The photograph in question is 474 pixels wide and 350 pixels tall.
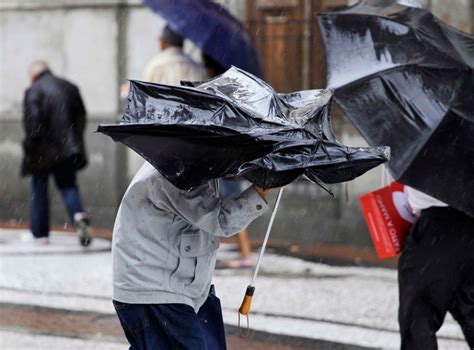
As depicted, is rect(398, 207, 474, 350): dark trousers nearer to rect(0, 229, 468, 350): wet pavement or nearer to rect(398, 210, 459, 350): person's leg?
rect(398, 210, 459, 350): person's leg

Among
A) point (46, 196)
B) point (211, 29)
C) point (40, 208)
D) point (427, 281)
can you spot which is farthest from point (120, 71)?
point (427, 281)

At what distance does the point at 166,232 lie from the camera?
12.1ft

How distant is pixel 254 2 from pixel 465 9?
251cm

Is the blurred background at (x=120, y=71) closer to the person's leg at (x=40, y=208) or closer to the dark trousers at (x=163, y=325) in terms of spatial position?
the person's leg at (x=40, y=208)

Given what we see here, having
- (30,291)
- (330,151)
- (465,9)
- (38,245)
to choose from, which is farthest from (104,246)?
(330,151)

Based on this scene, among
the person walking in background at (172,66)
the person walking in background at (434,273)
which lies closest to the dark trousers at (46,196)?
the person walking in background at (172,66)

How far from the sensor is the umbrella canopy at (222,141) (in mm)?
3352

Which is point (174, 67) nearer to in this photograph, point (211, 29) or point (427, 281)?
point (211, 29)

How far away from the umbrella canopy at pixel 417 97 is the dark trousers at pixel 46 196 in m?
5.84

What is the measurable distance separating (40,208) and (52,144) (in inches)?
29.0

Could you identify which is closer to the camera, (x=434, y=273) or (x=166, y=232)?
(x=166, y=232)

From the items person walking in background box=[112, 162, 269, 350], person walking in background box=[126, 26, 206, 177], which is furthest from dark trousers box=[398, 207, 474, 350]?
person walking in background box=[126, 26, 206, 177]

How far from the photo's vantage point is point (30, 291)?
7.88m

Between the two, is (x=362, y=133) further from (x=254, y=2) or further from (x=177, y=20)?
(x=254, y=2)
